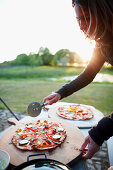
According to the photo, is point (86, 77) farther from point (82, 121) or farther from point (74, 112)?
point (74, 112)

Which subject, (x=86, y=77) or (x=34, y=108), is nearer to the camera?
(x=34, y=108)

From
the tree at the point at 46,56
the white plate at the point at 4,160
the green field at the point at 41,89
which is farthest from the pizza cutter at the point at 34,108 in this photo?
the tree at the point at 46,56

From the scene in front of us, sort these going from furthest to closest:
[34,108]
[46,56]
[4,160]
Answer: [46,56] < [34,108] < [4,160]

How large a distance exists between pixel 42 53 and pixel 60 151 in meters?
22.5

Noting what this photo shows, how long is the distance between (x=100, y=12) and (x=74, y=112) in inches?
83.4

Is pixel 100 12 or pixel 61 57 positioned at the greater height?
pixel 61 57

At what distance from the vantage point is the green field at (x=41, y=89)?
8234 mm

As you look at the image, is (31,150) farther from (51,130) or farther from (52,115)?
(52,115)

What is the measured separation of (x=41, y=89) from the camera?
446 inches

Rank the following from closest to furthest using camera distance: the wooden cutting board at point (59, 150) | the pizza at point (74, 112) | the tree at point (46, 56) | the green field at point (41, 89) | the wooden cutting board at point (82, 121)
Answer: the wooden cutting board at point (59, 150), the wooden cutting board at point (82, 121), the pizza at point (74, 112), the green field at point (41, 89), the tree at point (46, 56)

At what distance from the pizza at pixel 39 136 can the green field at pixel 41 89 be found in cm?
458

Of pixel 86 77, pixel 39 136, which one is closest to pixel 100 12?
pixel 86 77

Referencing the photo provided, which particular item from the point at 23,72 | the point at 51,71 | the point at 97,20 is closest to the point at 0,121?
the point at 97,20

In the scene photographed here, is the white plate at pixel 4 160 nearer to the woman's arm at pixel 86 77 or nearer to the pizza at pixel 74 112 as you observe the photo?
the woman's arm at pixel 86 77
